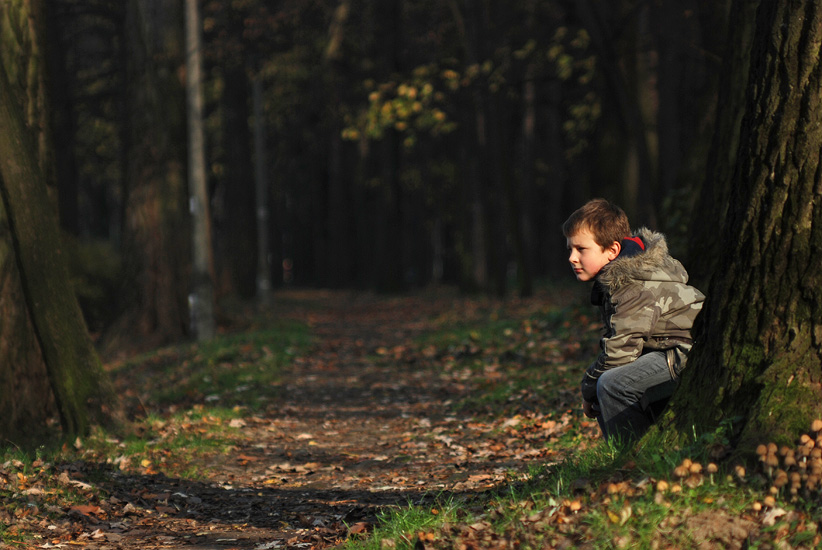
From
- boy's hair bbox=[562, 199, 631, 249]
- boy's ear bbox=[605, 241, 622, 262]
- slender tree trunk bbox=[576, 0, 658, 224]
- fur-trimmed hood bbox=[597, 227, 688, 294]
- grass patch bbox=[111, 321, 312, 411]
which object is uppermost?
slender tree trunk bbox=[576, 0, 658, 224]

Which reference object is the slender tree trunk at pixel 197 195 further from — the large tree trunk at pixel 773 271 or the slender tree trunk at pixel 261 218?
the large tree trunk at pixel 773 271

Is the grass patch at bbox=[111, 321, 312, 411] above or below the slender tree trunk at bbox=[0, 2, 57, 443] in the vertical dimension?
below

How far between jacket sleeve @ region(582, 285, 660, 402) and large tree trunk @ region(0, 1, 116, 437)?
4.67 m

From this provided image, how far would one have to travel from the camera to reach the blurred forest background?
17.0 m

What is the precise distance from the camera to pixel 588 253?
503 centimetres

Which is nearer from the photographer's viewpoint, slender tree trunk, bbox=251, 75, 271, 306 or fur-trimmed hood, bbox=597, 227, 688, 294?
fur-trimmed hood, bbox=597, 227, 688, 294

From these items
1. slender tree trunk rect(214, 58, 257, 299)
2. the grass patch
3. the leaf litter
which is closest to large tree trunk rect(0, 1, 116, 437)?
the leaf litter

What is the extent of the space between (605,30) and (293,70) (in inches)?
641

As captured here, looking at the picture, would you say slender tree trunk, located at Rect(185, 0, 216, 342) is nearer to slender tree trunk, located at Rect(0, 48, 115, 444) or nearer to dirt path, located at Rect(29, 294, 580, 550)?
dirt path, located at Rect(29, 294, 580, 550)

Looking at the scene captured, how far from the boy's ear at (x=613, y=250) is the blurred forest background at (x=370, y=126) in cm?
471

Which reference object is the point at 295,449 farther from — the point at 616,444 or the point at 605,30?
the point at 605,30

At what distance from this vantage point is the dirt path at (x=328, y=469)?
5523mm

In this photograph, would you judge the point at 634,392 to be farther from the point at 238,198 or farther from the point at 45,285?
the point at 238,198

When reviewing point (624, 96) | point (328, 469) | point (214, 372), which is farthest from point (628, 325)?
point (624, 96)
